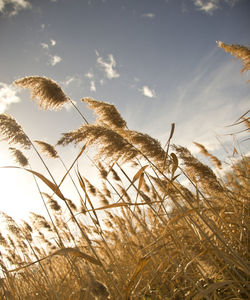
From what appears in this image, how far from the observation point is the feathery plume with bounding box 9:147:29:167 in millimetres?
4480

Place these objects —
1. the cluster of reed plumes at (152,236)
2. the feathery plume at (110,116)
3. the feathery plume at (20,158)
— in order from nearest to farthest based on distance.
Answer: the cluster of reed plumes at (152,236), the feathery plume at (110,116), the feathery plume at (20,158)

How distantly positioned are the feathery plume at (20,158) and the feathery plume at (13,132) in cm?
125

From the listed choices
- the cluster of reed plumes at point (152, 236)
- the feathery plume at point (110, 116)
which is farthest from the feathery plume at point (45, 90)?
the feathery plume at point (110, 116)

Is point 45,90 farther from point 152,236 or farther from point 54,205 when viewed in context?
point 54,205

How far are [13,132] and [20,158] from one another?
1.39m

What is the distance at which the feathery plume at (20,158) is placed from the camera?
4.48 metres

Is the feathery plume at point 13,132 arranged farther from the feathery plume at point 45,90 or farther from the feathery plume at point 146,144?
the feathery plume at point 146,144

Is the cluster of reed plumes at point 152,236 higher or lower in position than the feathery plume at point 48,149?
lower

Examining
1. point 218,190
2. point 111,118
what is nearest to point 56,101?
point 111,118

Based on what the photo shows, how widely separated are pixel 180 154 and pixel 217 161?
4.85 meters

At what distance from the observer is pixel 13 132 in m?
3.32

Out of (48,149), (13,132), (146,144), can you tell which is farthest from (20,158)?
(146,144)

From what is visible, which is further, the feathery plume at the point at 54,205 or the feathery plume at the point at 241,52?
the feathery plume at the point at 54,205

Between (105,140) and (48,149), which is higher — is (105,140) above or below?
below
